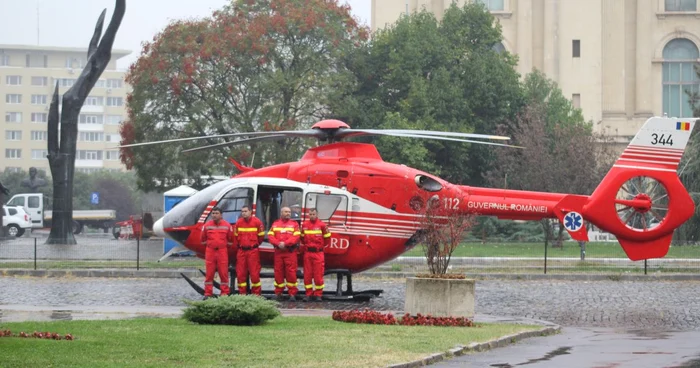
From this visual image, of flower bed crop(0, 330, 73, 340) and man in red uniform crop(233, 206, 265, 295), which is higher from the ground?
man in red uniform crop(233, 206, 265, 295)

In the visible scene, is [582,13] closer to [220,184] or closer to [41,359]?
[220,184]

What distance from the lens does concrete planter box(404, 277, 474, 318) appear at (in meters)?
20.1

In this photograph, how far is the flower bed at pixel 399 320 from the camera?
1939 cm

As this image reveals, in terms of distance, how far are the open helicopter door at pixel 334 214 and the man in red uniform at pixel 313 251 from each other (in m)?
0.36

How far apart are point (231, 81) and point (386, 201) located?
33.3 m

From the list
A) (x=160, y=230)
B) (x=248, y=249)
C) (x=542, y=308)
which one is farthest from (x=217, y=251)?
(x=542, y=308)

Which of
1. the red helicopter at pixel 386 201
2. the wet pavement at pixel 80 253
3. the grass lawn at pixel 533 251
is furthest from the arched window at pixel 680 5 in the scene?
the red helicopter at pixel 386 201

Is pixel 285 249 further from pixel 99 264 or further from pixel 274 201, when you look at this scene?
pixel 99 264

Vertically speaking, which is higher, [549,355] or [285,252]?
[285,252]

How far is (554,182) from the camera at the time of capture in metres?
56.8

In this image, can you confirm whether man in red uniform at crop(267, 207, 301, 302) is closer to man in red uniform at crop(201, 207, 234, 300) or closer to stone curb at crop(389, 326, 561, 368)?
man in red uniform at crop(201, 207, 234, 300)

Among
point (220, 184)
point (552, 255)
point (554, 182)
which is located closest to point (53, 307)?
point (220, 184)

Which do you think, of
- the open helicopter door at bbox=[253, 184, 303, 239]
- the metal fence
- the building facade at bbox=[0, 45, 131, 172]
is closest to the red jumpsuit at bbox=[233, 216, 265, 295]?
the open helicopter door at bbox=[253, 184, 303, 239]

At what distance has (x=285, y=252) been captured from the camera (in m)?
24.2
